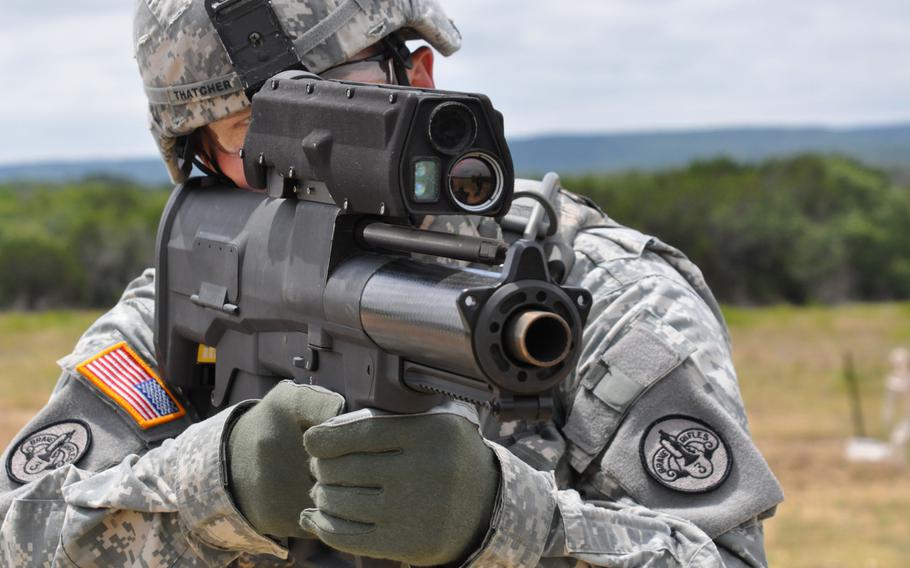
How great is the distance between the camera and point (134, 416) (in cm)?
393

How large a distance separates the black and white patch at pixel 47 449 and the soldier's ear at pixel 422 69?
1399 mm

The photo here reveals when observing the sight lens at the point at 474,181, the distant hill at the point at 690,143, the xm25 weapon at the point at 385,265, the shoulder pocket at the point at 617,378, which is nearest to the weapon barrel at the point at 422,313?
the xm25 weapon at the point at 385,265

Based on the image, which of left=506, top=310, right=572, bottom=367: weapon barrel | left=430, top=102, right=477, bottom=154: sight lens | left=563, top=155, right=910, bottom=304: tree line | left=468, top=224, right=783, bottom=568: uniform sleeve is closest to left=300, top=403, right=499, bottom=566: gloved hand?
left=468, top=224, right=783, bottom=568: uniform sleeve

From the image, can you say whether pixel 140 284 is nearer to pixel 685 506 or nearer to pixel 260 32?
pixel 260 32

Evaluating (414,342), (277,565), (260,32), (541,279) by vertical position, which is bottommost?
(277,565)

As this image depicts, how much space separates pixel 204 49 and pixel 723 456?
183cm

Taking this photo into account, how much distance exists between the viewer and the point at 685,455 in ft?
11.1

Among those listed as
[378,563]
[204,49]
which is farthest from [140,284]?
[378,563]

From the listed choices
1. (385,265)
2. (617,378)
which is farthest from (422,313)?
(617,378)

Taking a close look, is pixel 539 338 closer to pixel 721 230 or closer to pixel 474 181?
pixel 474 181

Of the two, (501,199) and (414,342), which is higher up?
(501,199)

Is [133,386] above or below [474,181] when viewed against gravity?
below

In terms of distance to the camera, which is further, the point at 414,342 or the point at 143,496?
the point at 143,496

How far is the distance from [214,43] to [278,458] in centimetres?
134
